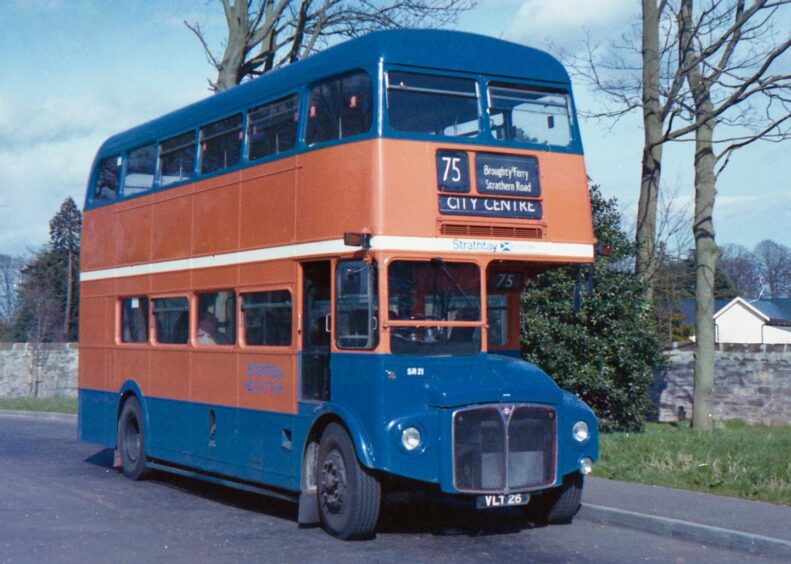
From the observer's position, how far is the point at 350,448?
10.6 meters

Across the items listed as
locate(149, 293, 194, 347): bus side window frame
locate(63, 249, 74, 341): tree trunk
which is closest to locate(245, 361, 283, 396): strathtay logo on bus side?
locate(149, 293, 194, 347): bus side window frame

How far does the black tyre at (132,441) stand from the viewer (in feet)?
51.4

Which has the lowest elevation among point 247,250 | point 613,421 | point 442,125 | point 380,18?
point 613,421

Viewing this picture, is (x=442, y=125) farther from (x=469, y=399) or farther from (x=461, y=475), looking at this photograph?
(x=461, y=475)

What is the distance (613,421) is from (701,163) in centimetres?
532

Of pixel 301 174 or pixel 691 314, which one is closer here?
pixel 301 174

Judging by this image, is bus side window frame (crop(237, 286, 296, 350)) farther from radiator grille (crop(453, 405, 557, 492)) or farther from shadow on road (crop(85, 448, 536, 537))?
radiator grille (crop(453, 405, 557, 492))

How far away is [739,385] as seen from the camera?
2536 centimetres

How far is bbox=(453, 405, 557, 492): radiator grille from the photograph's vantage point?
10.3 metres

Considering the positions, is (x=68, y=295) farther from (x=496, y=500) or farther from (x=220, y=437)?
(x=496, y=500)

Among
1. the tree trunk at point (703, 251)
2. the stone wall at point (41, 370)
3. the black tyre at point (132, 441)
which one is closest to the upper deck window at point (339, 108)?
the black tyre at point (132, 441)

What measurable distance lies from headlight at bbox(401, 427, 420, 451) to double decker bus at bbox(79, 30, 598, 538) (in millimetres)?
19

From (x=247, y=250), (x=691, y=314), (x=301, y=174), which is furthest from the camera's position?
(x=691, y=314)

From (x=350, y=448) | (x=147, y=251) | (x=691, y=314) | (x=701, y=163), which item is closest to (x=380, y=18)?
(x=701, y=163)
